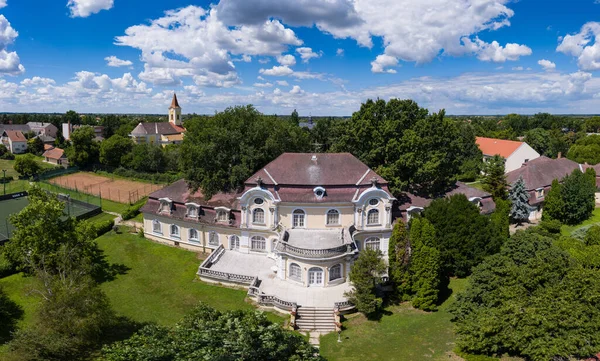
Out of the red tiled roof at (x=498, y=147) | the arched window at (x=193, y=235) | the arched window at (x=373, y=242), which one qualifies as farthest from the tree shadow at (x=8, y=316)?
the red tiled roof at (x=498, y=147)

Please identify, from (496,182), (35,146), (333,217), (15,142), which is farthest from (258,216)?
(15,142)

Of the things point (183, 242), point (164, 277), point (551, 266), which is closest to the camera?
point (551, 266)

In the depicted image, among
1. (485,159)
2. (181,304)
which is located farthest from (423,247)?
(485,159)

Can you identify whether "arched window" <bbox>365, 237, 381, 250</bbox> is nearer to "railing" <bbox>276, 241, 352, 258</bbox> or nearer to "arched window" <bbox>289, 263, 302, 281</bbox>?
"railing" <bbox>276, 241, 352, 258</bbox>

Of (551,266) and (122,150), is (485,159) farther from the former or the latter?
(122,150)

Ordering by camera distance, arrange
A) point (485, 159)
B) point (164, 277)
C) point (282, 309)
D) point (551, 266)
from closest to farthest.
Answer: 1. point (551, 266)
2. point (282, 309)
3. point (164, 277)
4. point (485, 159)

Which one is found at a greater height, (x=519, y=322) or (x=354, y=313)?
(x=519, y=322)
